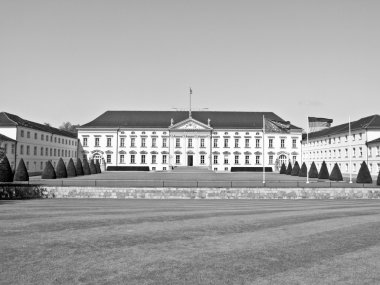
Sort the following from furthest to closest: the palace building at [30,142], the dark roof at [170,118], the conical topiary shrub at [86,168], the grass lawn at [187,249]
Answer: the dark roof at [170,118]
the conical topiary shrub at [86,168]
the palace building at [30,142]
the grass lawn at [187,249]

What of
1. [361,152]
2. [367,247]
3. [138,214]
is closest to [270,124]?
[361,152]

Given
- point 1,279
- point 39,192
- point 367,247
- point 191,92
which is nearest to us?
point 1,279

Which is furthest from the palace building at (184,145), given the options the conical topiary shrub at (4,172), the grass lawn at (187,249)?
the grass lawn at (187,249)

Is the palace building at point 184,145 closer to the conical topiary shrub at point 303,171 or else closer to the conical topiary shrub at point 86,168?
the conical topiary shrub at point 86,168

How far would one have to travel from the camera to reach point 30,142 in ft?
187

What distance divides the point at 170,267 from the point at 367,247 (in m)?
5.93

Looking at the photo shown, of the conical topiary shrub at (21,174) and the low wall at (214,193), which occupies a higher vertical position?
the conical topiary shrub at (21,174)

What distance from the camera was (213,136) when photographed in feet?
248

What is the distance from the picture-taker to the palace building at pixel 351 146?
52750mm

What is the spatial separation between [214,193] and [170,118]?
2046 inches

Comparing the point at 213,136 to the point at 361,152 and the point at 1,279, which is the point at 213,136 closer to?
the point at 361,152

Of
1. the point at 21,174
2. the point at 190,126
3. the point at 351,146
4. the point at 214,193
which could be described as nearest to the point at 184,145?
the point at 190,126

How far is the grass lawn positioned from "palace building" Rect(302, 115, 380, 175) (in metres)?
35.0

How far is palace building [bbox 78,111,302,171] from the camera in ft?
246
